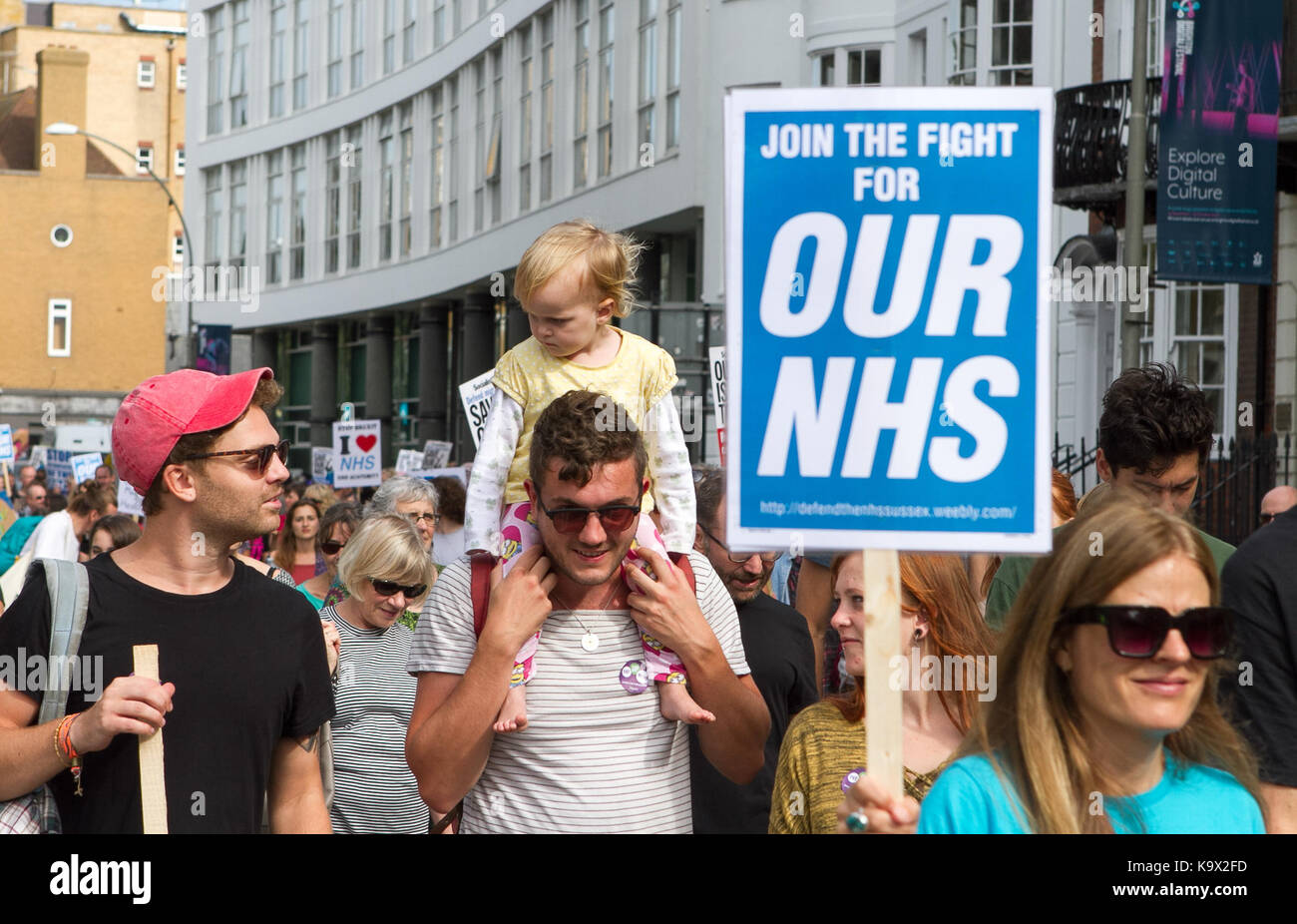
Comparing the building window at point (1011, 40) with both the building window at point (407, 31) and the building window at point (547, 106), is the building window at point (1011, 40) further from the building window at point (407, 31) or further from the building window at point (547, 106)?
the building window at point (407, 31)

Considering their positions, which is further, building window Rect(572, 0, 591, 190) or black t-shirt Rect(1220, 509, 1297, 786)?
building window Rect(572, 0, 591, 190)

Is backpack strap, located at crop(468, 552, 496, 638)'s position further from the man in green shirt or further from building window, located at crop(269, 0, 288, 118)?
building window, located at crop(269, 0, 288, 118)

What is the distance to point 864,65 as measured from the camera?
26.4 m

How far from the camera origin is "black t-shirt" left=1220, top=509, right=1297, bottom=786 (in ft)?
12.6

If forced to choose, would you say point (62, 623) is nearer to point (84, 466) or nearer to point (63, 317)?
point (84, 466)

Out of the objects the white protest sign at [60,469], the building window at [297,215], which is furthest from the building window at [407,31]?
the white protest sign at [60,469]

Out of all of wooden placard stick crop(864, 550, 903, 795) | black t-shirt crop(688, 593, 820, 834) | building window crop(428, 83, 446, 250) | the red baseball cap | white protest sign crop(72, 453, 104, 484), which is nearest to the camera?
wooden placard stick crop(864, 550, 903, 795)

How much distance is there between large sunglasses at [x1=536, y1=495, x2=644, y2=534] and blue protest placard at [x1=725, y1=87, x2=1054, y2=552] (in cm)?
90

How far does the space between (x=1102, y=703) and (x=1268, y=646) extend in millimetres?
996

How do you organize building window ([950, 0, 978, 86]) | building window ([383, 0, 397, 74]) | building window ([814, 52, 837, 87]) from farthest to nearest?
building window ([383, 0, 397, 74])
building window ([814, 52, 837, 87])
building window ([950, 0, 978, 86])

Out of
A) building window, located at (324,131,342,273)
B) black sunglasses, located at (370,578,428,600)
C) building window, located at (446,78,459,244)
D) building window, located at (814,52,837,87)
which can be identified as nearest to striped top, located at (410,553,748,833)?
black sunglasses, located at (370,578,428,600)

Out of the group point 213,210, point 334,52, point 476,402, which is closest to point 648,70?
point 334,52

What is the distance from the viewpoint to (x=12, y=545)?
13609 mm
